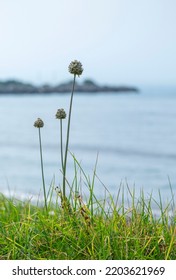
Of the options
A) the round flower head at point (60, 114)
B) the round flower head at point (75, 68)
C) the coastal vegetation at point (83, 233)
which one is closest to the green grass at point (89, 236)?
the coastal vegetation at point (83, 233)

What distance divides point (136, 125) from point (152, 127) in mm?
979

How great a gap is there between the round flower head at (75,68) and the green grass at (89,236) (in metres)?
0.41

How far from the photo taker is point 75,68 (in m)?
2.62

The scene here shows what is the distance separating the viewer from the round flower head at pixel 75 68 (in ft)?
8.61

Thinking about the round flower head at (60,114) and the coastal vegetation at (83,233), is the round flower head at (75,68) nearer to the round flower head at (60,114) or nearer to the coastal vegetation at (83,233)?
the coastal vegetation at (83,233)

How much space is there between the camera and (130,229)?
2.63 metres

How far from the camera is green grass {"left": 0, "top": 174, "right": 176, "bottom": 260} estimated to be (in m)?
2.56

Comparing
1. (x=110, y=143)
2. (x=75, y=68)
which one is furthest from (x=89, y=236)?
(x=110, y=143)

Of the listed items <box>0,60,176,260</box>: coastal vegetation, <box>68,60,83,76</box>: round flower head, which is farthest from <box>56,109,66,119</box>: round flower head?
<box>68,60,83,76</box>: round flower head

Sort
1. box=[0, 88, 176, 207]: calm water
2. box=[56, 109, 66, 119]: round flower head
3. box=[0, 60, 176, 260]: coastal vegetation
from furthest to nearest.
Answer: box=[0, 88, 176, 207]: calm water, box=[56, 109, 66, 119]: round flower head, box=[0, 60, 176, 260]: coastal vegetation

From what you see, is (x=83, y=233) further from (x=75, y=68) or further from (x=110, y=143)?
(x=110, y=143)

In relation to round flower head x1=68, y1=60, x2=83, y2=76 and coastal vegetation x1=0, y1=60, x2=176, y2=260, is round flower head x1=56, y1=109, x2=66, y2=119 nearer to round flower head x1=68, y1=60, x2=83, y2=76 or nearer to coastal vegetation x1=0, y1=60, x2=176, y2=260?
coastal vegetation x1=0, y1=60, x2=176, y2=260

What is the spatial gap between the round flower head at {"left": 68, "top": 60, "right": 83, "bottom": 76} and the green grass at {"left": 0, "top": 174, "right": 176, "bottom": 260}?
408 millimetres
